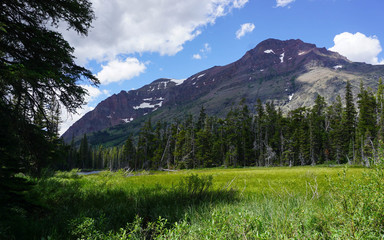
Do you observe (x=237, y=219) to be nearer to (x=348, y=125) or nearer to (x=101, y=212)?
(x=101, y=212)

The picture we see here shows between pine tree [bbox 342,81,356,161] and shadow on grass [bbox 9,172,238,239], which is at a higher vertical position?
pine tree [bbox 342,81,356,161]

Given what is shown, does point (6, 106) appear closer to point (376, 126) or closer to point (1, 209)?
point (1, 209)

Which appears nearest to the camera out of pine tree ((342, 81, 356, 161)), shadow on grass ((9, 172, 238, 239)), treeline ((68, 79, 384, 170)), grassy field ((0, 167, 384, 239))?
grassy field ((0, 167, 384, 239))

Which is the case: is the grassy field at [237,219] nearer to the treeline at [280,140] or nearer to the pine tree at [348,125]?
the treeline at [280,140]

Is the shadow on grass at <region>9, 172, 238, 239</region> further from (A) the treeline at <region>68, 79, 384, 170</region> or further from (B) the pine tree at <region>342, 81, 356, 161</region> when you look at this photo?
(B) the pine tree at <region>342, 81, 356, 161</region>

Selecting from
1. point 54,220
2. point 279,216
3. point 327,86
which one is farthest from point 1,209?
point 327,86

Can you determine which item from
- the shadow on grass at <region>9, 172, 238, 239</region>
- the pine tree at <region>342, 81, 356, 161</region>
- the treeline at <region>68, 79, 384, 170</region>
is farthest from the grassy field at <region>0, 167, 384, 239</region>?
the pine tree at <region>342, 81, 356, 161</region>

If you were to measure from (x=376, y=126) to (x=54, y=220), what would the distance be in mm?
50366

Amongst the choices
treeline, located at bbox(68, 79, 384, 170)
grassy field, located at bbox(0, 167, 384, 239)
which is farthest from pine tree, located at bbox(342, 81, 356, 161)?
grassy field, located at bbox(0, 167, 384, 239)

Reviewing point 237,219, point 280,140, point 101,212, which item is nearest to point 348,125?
point 280,140

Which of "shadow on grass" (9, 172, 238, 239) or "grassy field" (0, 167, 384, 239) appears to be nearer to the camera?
"grassy field" (0, 167, 384, 239)

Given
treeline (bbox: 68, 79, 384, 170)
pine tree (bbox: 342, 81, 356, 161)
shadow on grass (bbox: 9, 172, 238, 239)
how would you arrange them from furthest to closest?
treeline (bbox: 68, 79, 384, 170) → pine tree (bbox: 342, 81, 356, 161) → shadow on grass (bbox: 9, 172, 238, 239)

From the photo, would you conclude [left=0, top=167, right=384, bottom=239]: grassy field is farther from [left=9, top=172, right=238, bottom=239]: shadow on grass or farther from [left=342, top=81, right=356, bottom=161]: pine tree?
[left=342, top=81, right=356, bottom=161]: pine tree

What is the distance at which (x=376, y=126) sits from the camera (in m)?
35.8
